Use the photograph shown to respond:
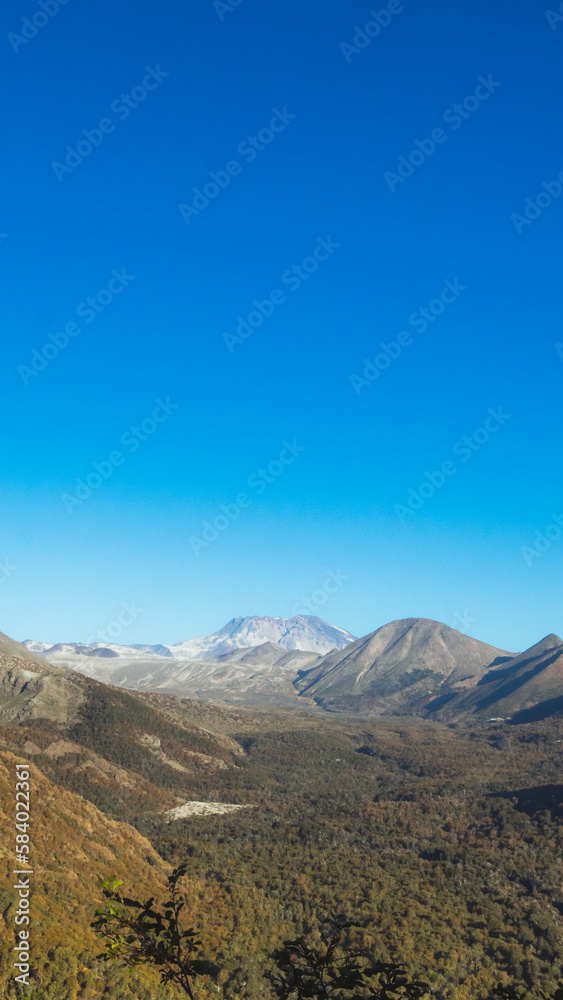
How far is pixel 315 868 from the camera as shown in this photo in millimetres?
63375

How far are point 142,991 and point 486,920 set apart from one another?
108 ft

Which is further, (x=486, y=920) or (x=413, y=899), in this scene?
(x=413, y=899)

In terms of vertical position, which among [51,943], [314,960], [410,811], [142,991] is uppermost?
[314,960]

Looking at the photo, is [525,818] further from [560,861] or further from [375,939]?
[375,939]

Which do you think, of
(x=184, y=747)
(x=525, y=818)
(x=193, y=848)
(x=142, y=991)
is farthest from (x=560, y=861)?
(x=184, y=747)

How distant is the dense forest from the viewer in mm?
41438

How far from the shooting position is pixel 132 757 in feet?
367

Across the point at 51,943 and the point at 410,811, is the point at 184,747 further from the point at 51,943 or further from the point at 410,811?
the point at 51,943

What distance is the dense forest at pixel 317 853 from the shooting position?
41438 mm

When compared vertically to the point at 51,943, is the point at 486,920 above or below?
below

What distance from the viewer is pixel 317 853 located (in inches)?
2707

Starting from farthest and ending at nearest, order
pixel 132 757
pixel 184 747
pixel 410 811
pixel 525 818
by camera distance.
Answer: pixel 184 747 → pixel 132 757 → pixel 410 811 → pixel 525 818

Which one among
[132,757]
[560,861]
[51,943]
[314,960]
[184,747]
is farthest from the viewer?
[184,747]

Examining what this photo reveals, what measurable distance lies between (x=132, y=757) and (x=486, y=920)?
79.3 metres
